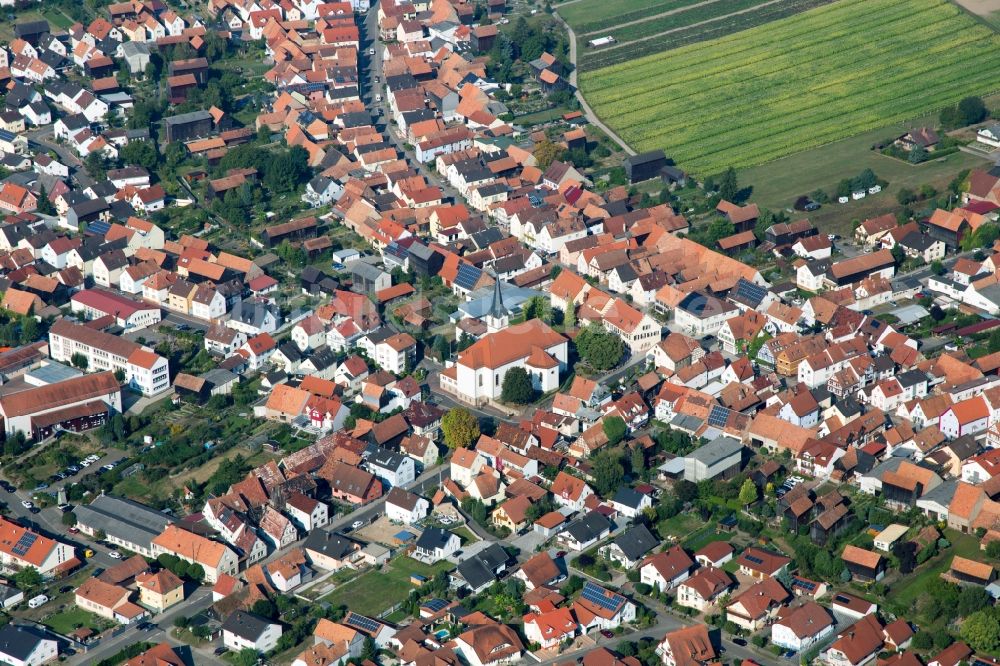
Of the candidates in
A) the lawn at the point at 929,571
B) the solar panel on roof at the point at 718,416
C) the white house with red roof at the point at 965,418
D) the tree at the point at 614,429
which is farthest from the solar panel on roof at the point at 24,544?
the white house with red roof at the point at 965,418

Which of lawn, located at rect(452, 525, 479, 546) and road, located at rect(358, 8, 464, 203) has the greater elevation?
road, located at rect(358, 8, 464, 203)

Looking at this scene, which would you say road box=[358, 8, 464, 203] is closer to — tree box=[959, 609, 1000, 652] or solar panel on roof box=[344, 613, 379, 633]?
solar panel on roof box=[344, 613, 379, 633]

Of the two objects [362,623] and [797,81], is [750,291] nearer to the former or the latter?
[362,623]

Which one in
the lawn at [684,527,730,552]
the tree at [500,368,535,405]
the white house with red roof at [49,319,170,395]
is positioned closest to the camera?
the lawn at [684,527,730,552]

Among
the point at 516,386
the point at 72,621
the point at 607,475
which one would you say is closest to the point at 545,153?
the point at 516,386

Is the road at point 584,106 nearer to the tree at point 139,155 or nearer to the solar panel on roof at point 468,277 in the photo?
the solar panel on roof at point 468,277

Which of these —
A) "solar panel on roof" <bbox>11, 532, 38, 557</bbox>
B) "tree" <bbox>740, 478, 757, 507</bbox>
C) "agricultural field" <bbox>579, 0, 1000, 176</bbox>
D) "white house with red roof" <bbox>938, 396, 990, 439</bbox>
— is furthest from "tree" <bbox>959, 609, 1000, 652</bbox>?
"agricultural field" <bbox>579, 0, 1000, 176</bbox>
